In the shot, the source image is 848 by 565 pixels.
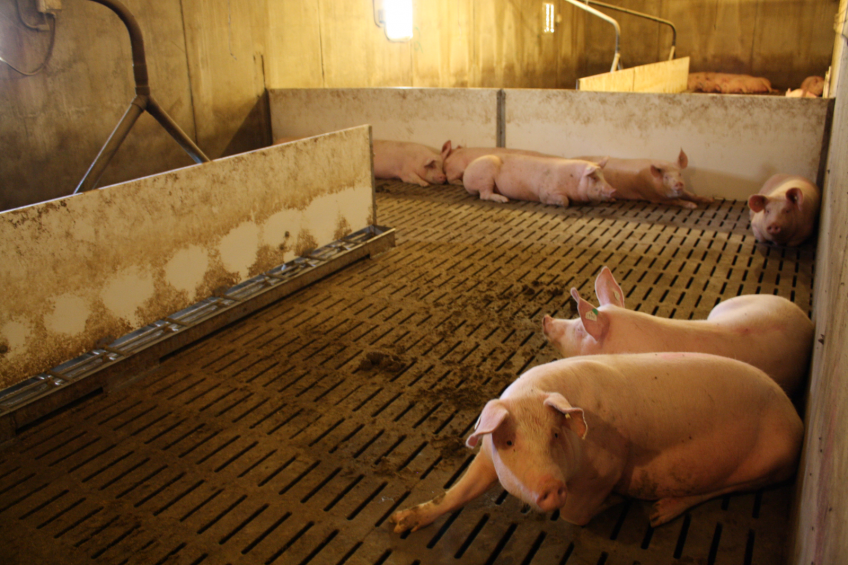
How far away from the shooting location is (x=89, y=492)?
99.7 inches

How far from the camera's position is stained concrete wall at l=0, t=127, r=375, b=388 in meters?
2.98

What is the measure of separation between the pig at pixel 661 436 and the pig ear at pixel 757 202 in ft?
9.22

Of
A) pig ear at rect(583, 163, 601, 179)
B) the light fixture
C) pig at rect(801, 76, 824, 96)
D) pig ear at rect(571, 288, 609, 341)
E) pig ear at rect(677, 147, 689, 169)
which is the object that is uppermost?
the light fixture

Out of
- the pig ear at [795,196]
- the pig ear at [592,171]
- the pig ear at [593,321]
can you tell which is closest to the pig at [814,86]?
the pig ear at [592,171]

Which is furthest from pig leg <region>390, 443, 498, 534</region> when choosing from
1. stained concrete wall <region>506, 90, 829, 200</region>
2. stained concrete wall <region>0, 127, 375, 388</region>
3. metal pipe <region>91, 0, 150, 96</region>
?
stained concrete wall <region>506, 90, 829, 200</region>

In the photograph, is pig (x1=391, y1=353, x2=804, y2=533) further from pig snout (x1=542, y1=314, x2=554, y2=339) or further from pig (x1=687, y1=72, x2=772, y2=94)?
pig (x1=687, y1=72, x2=772, y2=94)

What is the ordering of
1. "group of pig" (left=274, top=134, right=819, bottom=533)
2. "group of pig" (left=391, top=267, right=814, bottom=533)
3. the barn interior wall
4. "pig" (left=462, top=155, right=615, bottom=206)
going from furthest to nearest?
"pig" (left=462, top=155, right=615, bottom=206)
the barn interior wall
"group of pig" (left=391, top=267, right=814, bottom=533)
"group of pig" (left=274, top=134, right=819, bottom=533)

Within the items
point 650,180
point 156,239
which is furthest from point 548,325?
point 650,180

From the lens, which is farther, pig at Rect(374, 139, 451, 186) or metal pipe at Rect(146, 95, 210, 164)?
pig at Rect(374, 139, 451, 186)

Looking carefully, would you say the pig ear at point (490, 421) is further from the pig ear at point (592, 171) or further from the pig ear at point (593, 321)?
the pig ear at point (592, 171)

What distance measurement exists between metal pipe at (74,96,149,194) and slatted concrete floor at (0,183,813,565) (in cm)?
126

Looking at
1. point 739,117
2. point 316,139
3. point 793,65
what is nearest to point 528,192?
point 739,117

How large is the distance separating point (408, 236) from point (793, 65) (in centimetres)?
1315

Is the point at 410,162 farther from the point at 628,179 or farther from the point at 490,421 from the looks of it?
the point at 490,421
